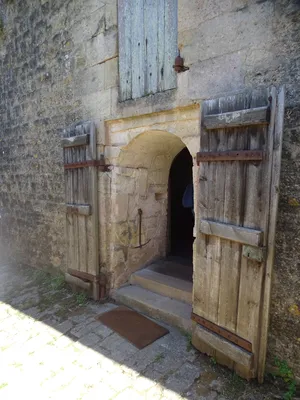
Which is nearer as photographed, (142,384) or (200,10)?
(142,384)

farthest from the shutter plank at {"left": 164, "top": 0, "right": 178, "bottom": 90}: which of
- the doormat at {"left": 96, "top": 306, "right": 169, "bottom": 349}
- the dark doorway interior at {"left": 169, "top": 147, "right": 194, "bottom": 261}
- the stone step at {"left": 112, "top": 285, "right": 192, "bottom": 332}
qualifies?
the doormat at {"left": 96, "top": 306, "right": 169, "bottom": 349}

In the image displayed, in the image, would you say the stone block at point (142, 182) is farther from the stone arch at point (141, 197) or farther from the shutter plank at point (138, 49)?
the shutter plank at point (138, 49)

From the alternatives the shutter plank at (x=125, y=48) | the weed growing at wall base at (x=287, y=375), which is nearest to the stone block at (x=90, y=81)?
the shutter plank at (x=125, y=48)

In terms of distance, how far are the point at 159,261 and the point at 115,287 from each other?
853mm

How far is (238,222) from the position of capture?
2.31 metres

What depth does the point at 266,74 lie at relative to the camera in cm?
224

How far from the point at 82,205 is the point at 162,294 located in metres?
1.63

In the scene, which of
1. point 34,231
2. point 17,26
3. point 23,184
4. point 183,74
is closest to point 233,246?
point 183,74

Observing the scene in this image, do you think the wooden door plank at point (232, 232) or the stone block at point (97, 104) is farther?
the stone block at point (97, 104)

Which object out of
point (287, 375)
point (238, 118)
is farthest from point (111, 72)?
point (287, 375)

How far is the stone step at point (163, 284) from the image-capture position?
11.0 ft

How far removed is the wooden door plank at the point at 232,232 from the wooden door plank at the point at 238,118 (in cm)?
87

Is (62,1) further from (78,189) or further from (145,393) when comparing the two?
(145,393)

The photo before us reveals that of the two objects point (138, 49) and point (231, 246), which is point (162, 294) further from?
point (138, 49)
